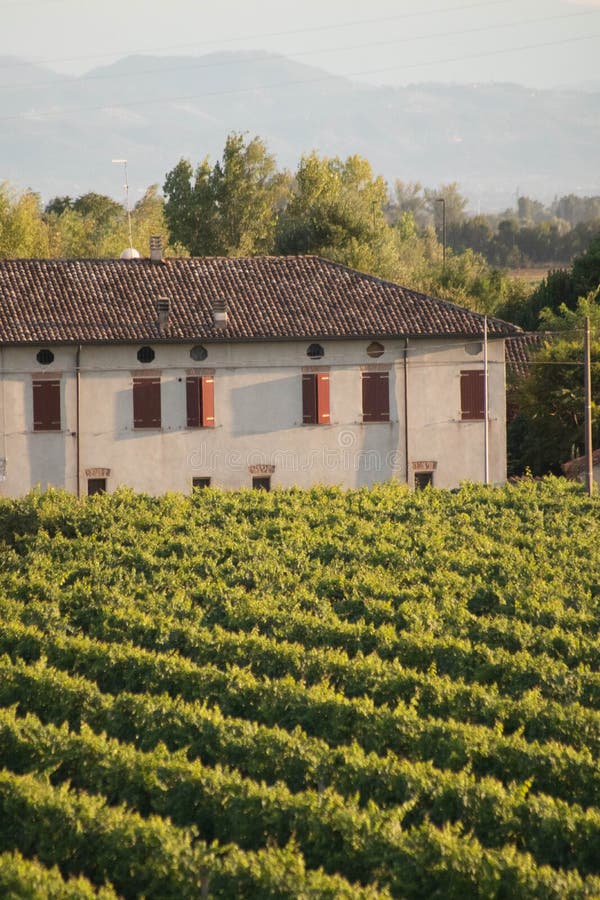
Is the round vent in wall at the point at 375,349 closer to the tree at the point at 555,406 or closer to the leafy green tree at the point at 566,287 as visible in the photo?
the tree at the point at 555,406

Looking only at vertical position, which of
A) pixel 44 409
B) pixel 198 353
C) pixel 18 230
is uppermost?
pixel 18 230

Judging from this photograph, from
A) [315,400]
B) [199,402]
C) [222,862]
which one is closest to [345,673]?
[222,862]

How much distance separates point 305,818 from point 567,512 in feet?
60.5

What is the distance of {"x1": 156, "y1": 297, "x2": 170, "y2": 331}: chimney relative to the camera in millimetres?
38781

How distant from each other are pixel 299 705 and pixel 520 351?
38628mm

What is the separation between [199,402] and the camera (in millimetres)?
38969

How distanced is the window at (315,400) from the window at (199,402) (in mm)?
2617

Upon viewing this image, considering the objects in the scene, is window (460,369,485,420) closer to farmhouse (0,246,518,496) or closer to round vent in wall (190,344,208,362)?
farmhouse (0,246,518,496)

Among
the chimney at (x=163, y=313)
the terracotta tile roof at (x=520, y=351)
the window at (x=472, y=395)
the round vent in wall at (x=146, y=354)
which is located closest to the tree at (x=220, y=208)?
the terracotta tile roof at (x=520, y=351)

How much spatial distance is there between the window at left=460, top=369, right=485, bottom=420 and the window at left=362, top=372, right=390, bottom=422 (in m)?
2.21

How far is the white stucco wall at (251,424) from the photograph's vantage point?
126ft

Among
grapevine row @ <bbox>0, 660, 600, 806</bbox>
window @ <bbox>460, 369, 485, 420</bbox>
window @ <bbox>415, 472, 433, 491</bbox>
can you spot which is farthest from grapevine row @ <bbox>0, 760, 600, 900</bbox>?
window @ <bbox>460, 369, 485, 420</bbox>

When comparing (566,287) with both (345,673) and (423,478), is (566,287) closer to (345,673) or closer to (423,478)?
(423,478)

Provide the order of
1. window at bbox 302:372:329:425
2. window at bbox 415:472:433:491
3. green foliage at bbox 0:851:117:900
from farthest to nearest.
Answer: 1. window at bbox 415:472:433:491
2. window at bbox 302:372:329:425
3. green foliage at bbox 0:851:117:900
